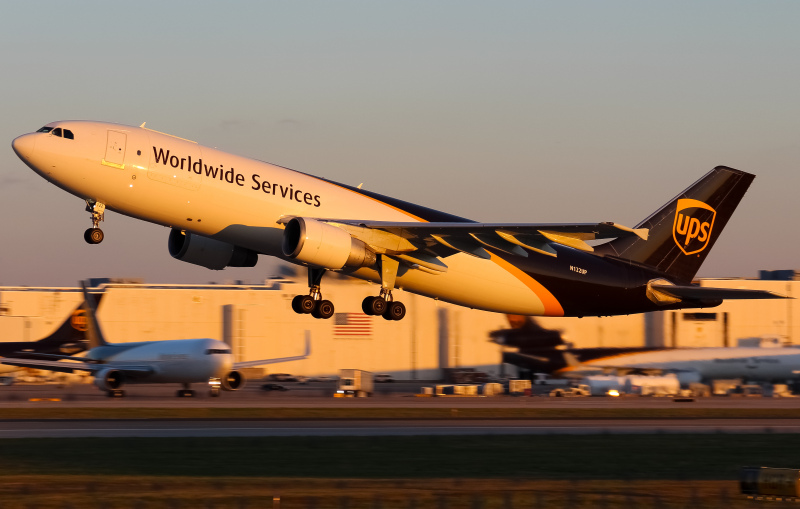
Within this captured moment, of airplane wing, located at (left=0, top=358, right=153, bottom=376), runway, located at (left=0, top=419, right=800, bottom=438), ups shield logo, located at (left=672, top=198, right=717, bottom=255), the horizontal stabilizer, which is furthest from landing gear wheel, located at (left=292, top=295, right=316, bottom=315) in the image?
airplane wing, located at (left=0, top=358, right=153, bottom=376)

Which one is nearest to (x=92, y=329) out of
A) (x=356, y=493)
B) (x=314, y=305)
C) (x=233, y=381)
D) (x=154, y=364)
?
(x=154, y=364)

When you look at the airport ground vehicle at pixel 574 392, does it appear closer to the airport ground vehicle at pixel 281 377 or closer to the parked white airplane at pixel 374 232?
the parked white airplane at pixel 374 232

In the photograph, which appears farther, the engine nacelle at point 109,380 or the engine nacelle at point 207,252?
the engine nacelle at point 109,380

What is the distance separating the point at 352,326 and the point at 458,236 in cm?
4975

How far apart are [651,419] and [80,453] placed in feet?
83.0

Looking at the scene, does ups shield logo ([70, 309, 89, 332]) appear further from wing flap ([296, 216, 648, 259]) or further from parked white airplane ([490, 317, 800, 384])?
wing flap ([296, 216, 648, 259])

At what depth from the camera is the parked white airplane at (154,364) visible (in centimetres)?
5534

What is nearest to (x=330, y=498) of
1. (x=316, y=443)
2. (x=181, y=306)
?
(x=316, y=443)

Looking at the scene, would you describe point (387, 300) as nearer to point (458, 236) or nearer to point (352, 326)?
point (458, 236)

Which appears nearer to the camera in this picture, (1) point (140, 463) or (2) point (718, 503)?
(2) point (718, 503)

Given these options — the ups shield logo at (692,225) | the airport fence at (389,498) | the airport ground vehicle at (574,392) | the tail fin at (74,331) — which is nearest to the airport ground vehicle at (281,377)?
the tail fin at (74,331)

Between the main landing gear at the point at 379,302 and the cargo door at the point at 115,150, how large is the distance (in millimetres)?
8029

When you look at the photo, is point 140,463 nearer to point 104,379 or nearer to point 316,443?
point 316,443

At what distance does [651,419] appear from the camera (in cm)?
4281
